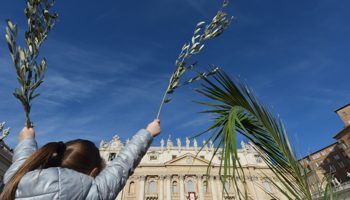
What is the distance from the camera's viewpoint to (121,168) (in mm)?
1236

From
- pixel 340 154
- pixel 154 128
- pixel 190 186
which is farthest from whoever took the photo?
pixel 340 154

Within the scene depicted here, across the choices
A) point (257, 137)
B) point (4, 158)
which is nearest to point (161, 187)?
point (4, 158)

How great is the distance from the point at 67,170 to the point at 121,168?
304 mm

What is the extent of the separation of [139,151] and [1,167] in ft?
50.2

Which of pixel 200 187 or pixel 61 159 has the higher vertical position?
pixel 200 187

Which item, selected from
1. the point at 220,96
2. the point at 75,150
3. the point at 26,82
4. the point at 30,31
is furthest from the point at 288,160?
the point at 30,31

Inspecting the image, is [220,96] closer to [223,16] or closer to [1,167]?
[223,16]

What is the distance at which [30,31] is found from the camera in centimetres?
127

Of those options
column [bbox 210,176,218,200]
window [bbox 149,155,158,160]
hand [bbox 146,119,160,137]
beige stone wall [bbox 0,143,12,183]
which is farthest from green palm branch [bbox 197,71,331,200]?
window [bbox 149,155,158,160]

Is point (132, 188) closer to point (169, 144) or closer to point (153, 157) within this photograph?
point (153, 157)

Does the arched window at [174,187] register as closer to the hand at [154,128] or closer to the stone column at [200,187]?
the stone column at [200,187]

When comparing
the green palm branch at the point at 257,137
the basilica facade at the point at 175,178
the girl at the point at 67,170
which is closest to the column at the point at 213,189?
the basilica facade at the point at 175,178

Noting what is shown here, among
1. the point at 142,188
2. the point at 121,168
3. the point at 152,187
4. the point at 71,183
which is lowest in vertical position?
the point at 71,183

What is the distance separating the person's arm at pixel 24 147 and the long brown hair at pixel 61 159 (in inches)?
11.8
